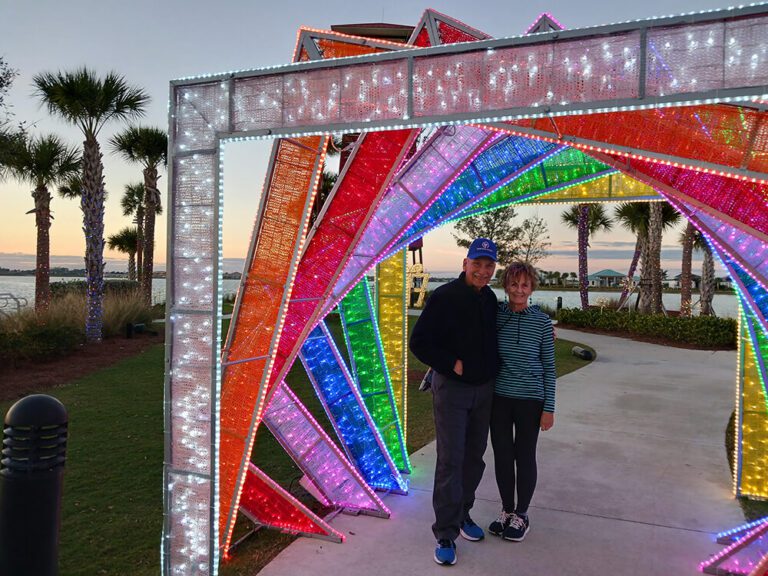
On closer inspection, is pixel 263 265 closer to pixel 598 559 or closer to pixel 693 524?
pixel 598 559

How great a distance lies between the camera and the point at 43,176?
1914 centimetres

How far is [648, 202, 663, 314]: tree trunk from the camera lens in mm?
19986

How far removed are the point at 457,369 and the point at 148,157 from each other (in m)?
21.2

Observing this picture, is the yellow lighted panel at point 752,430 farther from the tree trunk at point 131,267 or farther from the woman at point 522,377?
the tree trunk at point 131,267

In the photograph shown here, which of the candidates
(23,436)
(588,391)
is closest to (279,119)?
(23,436)

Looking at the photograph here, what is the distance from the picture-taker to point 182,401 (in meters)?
3.43

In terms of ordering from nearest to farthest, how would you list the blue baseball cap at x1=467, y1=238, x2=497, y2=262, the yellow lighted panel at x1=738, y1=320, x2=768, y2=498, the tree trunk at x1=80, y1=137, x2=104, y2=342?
the blue baseball cap at x1=467, y1=238, x2=497, y2=262 → the yellow lighted panel at x1=738, y1=320, x2=768, y2=498 → the tree trunk at x1=80, y1=137, x2=104, y2=342

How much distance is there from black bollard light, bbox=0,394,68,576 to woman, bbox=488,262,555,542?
105 inches

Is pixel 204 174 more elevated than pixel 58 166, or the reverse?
pixel 58 166

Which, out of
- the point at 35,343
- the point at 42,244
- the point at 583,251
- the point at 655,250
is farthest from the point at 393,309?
the point at 583,251

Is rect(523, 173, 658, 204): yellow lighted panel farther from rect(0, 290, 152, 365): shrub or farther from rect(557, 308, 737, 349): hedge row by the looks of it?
rect(557, 308, 737, 349): hedge row

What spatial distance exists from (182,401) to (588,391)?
8238mm

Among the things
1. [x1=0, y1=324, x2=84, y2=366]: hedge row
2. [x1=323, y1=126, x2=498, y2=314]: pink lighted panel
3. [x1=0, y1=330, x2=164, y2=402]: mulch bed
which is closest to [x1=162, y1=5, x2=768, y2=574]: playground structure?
[x1=323, y1=126, x2=498, y2=314]: pink lighted panel

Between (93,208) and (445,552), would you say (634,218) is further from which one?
(445,552)
